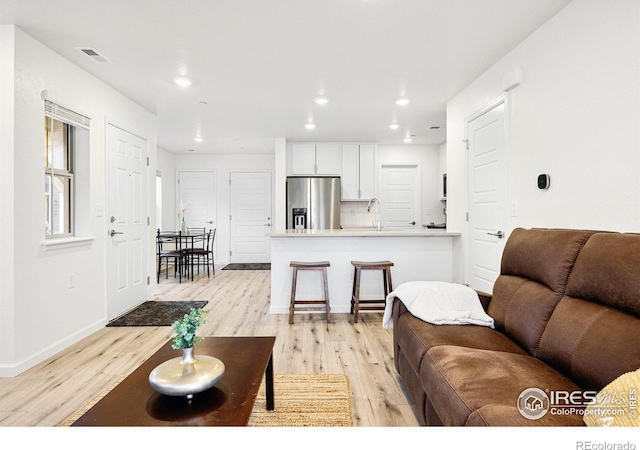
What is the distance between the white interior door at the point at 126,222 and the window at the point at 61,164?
0.37 meters

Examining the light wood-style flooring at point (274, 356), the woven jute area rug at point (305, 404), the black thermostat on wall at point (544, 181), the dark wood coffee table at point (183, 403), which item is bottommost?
the light wood-style flooring at point (274, 356)

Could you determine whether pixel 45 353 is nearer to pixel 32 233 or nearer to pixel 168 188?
pixel 32 233

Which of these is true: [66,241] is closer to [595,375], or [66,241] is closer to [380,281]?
[380,281]

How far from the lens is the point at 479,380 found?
1370 millimetres

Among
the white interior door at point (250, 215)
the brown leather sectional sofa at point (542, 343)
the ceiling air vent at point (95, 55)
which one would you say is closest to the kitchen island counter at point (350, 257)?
the brown leather sectional sofa at point (542, 343)

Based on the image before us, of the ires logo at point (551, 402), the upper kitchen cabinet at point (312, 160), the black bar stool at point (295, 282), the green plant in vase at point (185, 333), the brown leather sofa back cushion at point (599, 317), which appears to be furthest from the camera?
the upper kitchen cabinet at point (312, 160)

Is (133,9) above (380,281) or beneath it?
above

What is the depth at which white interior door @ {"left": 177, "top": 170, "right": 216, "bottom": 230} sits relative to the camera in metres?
7.86

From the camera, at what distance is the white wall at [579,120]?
1.89 m

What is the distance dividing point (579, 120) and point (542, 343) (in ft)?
4.79

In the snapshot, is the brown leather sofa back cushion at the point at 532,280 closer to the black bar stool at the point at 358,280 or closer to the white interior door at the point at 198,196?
the black bar stool at the point at 358,280

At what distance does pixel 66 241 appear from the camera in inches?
119
